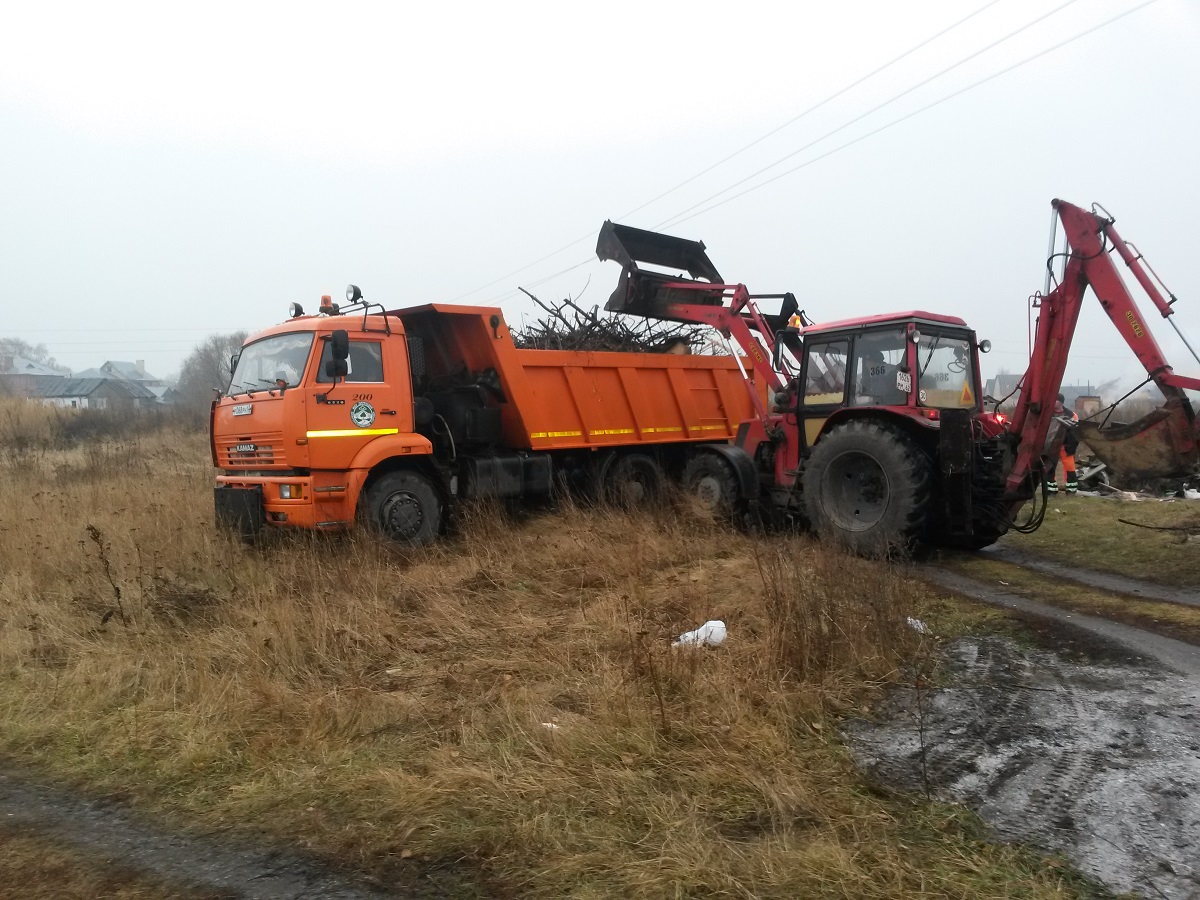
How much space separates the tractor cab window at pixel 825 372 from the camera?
8.89m

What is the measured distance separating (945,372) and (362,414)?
5.72 meters

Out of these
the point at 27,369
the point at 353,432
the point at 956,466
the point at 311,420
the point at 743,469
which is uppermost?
the point at 27,369

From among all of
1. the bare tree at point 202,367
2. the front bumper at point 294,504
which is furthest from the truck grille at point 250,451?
the bare tree at point 202,367

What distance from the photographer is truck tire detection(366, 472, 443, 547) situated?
27.1 feet

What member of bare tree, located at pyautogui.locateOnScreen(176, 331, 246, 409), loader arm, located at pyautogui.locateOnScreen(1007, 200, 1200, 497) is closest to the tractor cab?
loader arm, located at pyautogui.locateOnScreen(1007, 200, 1200, 497)

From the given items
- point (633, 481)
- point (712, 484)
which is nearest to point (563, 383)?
point (633, 481)

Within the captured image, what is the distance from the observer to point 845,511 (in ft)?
27.2

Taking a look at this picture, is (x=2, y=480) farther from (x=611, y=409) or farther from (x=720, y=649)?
(x=720, y=649)

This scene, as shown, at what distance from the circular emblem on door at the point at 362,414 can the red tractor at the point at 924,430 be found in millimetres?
3827

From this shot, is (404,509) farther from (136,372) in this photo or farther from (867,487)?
(136,372)

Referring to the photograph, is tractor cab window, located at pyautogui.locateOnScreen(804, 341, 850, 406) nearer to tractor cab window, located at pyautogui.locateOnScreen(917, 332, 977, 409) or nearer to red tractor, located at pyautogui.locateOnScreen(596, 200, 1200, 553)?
red tractor, located at pyautogui.locateOnScreen(596, 200, 1200, 553)

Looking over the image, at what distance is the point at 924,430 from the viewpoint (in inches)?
308

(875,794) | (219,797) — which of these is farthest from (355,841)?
(875,794)

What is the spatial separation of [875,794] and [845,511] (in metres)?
5.27
